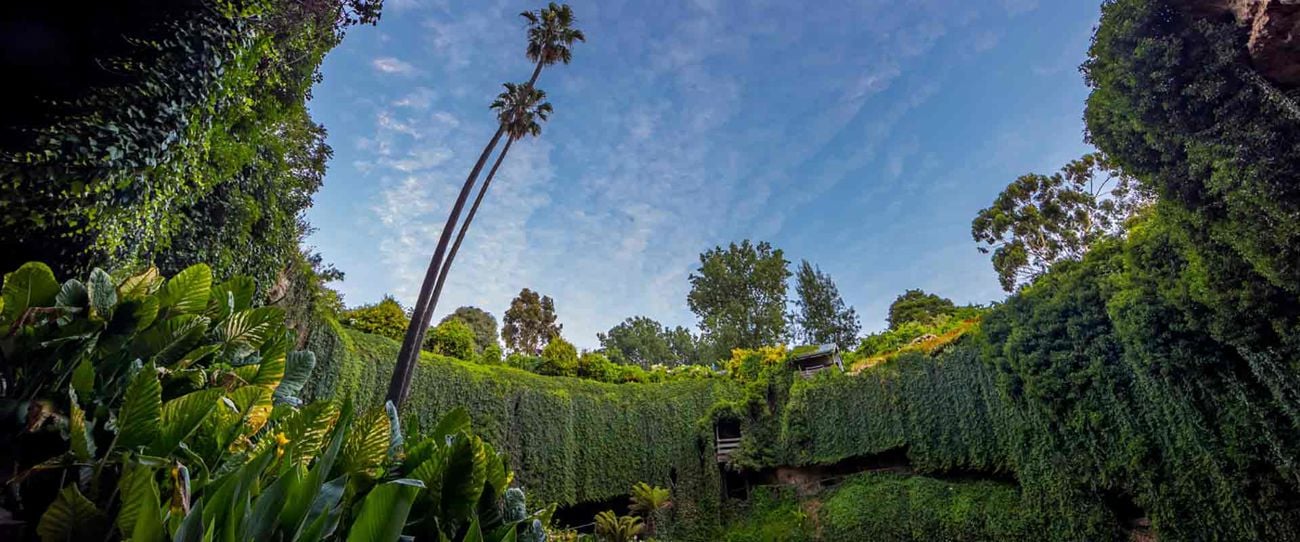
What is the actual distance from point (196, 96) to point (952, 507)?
13.0m

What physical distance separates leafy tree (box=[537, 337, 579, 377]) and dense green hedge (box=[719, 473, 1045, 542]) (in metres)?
6.47

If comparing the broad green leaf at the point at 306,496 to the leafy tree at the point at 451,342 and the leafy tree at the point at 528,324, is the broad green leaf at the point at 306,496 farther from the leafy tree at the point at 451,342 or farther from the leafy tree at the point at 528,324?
the leafy tree at the point at 528,324

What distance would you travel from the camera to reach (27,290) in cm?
159

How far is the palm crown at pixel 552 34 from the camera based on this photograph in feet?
40.2

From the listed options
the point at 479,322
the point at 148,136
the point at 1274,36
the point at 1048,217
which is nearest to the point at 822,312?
the point at 1048,217

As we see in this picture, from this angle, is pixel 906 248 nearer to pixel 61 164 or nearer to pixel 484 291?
pixel 484 291

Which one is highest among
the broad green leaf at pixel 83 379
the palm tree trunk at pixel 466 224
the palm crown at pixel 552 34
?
the palm crown at pixel 552 34

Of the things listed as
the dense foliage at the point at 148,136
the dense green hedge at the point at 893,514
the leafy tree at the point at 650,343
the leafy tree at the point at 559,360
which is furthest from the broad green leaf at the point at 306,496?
the leafy tree at the point at 650,343

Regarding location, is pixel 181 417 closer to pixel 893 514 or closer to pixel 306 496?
pixel 306 496

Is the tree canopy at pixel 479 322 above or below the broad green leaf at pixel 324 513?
above

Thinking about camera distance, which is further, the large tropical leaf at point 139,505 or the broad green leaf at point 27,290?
the broad green leaf at point 27,290

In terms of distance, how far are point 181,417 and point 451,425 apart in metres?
0.73

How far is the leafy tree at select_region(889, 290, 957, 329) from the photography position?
884 inches

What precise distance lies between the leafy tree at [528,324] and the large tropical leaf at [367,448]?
25.9 m
